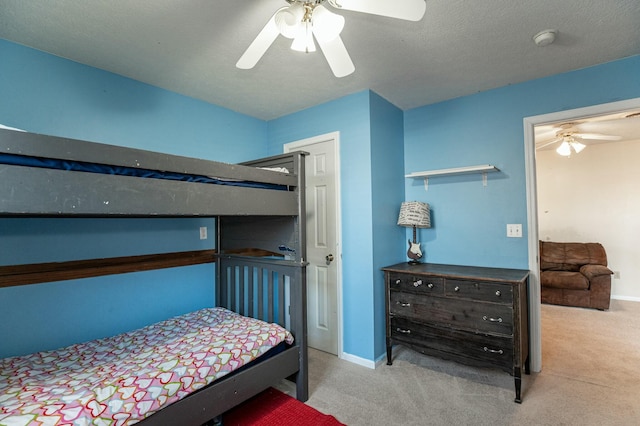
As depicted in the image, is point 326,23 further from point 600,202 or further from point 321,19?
point 600,202

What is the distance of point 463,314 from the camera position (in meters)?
2.18

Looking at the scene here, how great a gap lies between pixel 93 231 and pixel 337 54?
2.01 meters

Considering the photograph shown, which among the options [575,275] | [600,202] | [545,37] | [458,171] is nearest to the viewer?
[545,37]

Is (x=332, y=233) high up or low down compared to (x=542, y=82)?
down

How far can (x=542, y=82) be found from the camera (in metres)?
2.43

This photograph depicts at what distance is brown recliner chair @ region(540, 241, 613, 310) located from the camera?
3.85 m

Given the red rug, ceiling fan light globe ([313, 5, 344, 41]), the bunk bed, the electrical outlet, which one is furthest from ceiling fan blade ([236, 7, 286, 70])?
the electrical outlet

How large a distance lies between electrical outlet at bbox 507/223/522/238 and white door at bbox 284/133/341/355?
1.48 meters

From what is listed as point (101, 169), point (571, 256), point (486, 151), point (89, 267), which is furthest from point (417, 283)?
point (571, 256)

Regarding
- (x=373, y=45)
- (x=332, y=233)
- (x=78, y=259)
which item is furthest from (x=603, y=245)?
(x=78, y=259)

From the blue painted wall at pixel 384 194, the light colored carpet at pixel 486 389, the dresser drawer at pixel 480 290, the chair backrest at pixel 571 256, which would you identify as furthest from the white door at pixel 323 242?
the chair backrest at pixel 571 256

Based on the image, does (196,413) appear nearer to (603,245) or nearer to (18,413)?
(18,413)

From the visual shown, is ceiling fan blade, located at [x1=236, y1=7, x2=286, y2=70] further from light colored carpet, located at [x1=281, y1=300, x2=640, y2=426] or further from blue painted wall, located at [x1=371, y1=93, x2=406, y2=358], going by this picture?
light colored carpet, located at [x1=281, y1=300, x2=640, y2=426]

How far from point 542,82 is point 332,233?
7.07 ft
